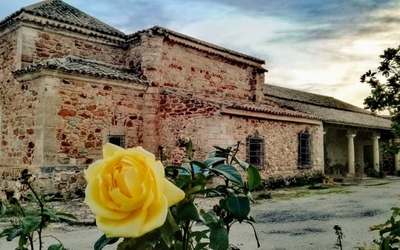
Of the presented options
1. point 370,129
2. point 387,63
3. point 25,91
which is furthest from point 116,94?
point 370,129

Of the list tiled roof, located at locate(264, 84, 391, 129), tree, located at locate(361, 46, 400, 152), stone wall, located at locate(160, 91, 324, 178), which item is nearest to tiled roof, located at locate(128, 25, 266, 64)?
stone wall, located at locate(160, 91, 324, 178)

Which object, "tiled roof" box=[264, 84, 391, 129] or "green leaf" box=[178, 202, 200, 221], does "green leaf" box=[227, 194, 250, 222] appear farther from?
"tiled roof" box=[264, 84, 391, 129]

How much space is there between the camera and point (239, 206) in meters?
1.02

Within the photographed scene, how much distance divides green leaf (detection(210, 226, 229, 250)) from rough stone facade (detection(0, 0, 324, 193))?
32.2ft

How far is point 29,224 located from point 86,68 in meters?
10.7

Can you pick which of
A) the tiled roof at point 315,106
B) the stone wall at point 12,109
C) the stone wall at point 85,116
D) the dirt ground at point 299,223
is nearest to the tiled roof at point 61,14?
the stone wall at point 12,109

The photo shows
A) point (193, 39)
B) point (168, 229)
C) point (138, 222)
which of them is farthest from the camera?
point (193, 39)

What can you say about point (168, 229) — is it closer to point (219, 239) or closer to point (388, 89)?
point (219, 239)

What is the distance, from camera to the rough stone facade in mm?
10406

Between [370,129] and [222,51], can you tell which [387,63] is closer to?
[222,51]

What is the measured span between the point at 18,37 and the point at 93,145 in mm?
3973

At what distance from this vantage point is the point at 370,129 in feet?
70.3

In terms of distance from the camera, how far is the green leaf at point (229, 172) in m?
0.96

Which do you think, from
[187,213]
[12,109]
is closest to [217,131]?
[12,109]
